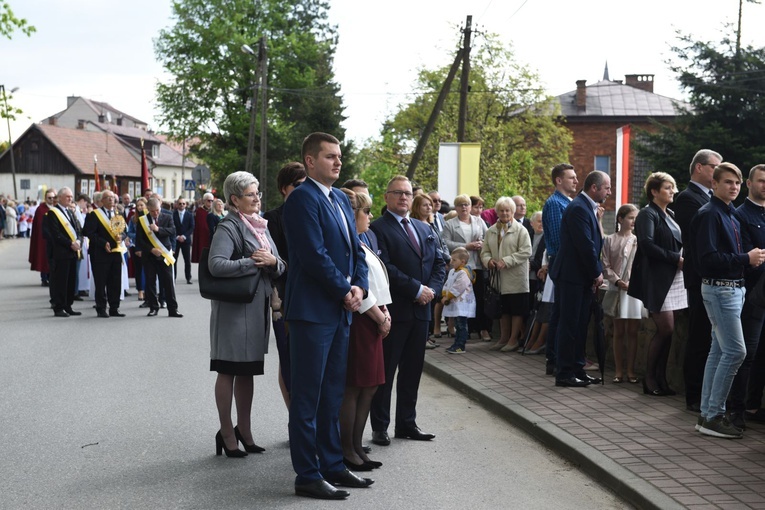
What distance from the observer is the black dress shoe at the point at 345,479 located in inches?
249

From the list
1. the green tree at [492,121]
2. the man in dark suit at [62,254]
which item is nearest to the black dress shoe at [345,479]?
the man in dark suit at [62,254]

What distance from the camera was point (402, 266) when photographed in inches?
304

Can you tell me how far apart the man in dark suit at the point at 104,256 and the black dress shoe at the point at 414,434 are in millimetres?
10061

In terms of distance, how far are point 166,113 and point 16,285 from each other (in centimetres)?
3898

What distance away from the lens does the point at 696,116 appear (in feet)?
106

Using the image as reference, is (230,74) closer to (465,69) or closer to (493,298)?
(465,69)

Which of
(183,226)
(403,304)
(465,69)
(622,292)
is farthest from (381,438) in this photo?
(465,69)

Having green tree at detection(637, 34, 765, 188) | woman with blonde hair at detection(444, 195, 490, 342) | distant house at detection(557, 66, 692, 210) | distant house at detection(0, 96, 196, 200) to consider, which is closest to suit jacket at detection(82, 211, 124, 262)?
woman with blonde hair at detection(444, 195, 490, 342)

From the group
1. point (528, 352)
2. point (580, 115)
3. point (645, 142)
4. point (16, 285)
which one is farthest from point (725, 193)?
point (580, 115)

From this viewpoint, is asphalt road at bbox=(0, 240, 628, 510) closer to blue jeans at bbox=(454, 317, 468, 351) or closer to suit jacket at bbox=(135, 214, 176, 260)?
blue jeans at bbox=(454, 317, 468, 351)

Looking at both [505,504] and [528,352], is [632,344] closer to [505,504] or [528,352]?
Result: [528,352]

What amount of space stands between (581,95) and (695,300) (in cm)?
6688

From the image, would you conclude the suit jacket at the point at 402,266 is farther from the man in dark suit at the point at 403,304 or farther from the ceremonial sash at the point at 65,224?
the ceremonial sash at the point at 65,224

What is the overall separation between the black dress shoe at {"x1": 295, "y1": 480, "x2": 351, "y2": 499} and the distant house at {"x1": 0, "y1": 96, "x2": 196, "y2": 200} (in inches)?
2905
